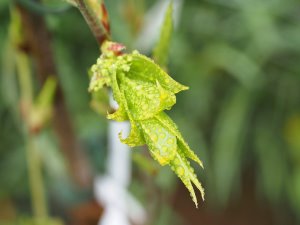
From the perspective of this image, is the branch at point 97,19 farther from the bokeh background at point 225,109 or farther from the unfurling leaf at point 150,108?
the bokeh background at point 225,109

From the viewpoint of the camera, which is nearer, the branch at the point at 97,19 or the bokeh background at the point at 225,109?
the branch at the point at 97,19

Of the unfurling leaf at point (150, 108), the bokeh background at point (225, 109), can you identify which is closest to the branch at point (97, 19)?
the unfurling leaf at point (150, 108)

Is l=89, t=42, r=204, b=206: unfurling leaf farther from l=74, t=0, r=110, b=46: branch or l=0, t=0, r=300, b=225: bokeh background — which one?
l=0, t=0, r=300, b=225: bokeh background

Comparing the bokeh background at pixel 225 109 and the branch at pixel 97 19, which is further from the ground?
the branch at pixel 97 19

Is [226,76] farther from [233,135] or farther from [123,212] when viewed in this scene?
[123,212]

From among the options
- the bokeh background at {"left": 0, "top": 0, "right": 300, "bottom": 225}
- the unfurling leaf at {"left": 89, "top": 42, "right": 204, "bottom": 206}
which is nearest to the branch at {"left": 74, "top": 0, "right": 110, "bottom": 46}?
the unfurling leaf at {"left": 89, "top": 42, "right": 204, "bottom": 206}

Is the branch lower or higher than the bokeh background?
higher

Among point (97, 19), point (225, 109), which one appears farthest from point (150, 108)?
point (225, 109)

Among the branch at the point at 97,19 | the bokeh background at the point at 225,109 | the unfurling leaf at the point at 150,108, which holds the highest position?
the branch at the point at 97,19
